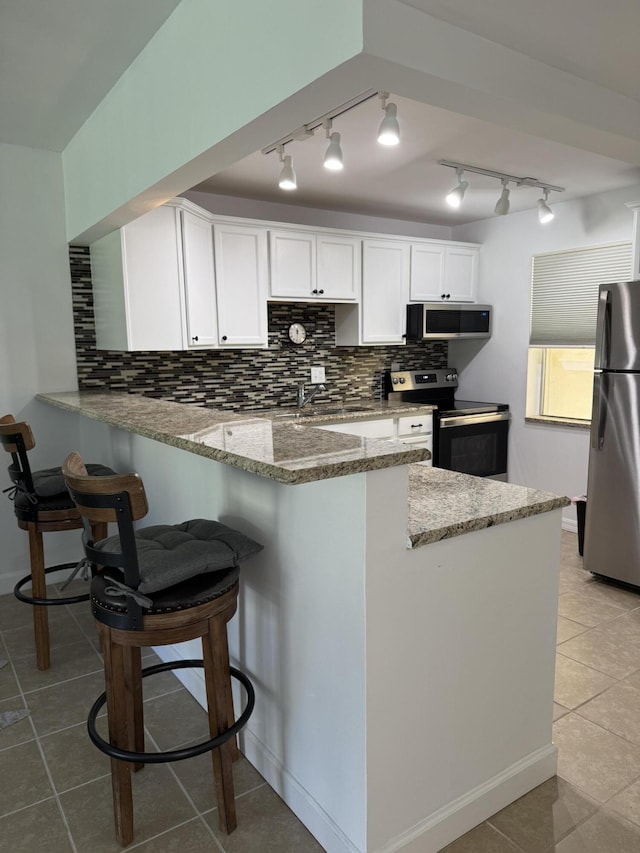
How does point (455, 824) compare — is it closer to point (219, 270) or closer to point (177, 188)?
point (177, 188)

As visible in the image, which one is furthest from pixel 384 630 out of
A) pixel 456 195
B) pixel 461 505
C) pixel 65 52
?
pixel 456 195

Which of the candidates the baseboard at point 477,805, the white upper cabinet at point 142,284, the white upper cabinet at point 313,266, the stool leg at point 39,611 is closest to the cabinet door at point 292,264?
the white upper cabinet at point 313,266

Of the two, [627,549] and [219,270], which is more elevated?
[219,270]

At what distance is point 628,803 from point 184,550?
5.19ft

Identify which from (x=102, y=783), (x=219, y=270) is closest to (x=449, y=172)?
(x=219, y=270)

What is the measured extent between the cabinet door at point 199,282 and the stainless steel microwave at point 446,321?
5.55 ft

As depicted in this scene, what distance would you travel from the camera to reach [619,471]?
3.36 m

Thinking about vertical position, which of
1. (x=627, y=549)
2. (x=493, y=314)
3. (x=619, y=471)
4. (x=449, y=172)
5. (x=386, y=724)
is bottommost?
(x=627, y=549)

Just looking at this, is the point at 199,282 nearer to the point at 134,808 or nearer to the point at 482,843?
the point at 134,808

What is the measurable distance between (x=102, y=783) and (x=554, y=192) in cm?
417

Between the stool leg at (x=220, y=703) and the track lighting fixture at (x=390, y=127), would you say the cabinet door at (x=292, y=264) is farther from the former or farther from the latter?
the stool leg at (x=220, y=703)

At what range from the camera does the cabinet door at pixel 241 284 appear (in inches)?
145

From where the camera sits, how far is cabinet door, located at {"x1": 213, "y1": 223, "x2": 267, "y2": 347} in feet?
12.1

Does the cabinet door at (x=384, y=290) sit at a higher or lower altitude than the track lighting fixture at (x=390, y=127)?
lower
